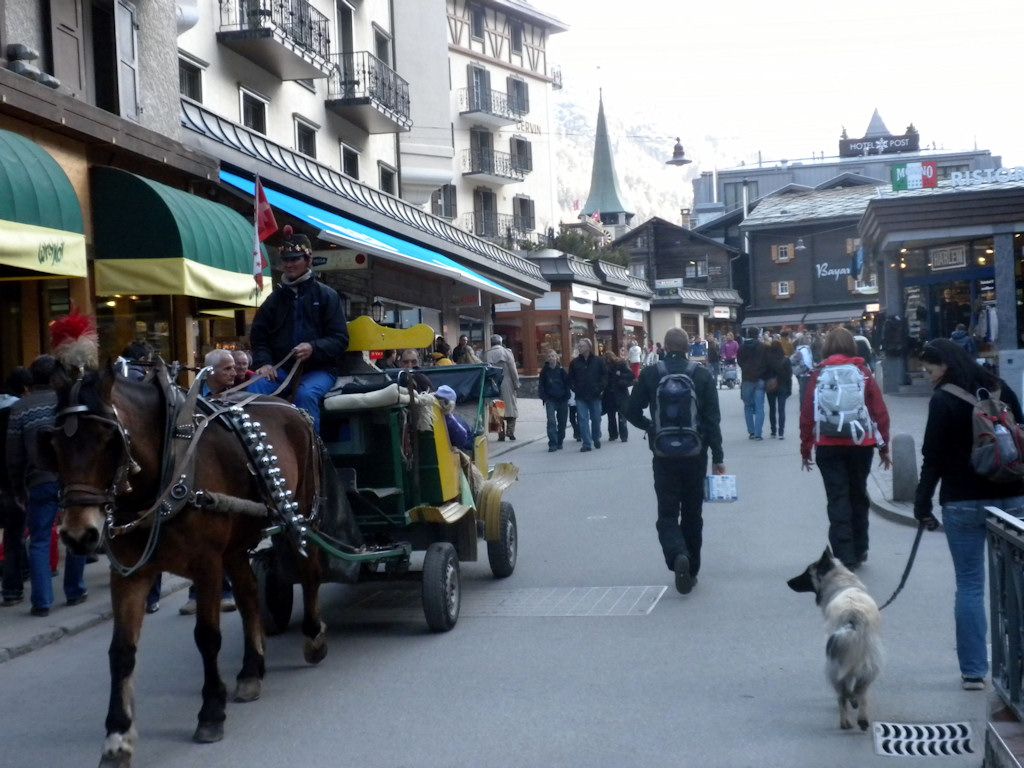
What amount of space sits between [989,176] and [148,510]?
84.8 ft

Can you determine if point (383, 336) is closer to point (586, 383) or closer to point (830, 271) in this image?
point (586, 383)

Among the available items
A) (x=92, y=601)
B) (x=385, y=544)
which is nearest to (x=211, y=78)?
(x=92, y=601)

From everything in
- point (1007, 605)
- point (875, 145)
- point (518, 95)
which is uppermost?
point (875, 145)

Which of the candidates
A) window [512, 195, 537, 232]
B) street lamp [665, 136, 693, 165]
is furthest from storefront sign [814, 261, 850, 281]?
window [512, 195, 537, 232]

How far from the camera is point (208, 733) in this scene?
5613mm

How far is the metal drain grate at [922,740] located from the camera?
523 centimetres

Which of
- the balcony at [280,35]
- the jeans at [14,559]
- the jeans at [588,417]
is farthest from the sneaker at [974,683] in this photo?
the balcony at [280,35]

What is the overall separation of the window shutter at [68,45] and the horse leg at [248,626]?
8241 millimetres

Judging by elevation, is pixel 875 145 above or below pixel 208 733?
above

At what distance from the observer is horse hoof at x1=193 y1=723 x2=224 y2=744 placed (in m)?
5.61

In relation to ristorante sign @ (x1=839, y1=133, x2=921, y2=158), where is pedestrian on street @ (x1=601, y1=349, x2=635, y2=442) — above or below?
below

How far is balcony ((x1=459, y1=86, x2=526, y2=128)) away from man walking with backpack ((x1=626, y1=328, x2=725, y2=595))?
40.8 m

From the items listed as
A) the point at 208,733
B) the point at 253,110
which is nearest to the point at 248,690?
the point at 208,733

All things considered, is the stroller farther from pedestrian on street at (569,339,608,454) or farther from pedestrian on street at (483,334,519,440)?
pedestrian on street at (569,339,608,454)
